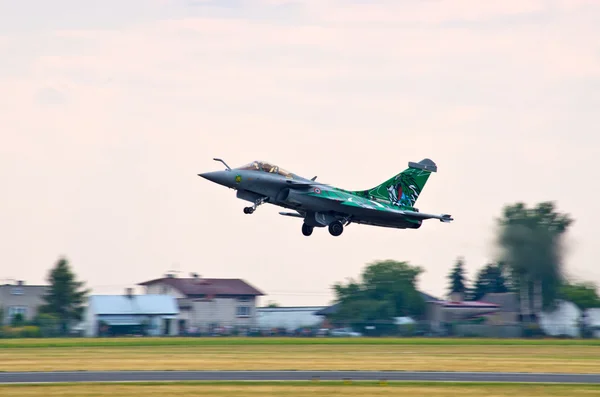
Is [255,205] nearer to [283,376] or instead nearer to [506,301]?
[283,376]

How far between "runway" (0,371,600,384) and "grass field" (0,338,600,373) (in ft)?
6.19

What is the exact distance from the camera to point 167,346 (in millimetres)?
53719

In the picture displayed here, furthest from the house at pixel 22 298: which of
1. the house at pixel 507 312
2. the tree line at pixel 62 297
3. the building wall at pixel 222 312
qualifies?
the house at pixel 507 312

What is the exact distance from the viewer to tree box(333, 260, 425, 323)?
90.7 metres

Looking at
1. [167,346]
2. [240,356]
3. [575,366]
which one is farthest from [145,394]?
[167,346]

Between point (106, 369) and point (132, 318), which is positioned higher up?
point (132, 318)

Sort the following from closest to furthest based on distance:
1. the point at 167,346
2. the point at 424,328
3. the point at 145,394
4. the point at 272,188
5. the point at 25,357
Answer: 1. the point at 145,394
2. the point at 272,188
3. the point at 25,357
4. the point at 167,346
5. the point at 424,328

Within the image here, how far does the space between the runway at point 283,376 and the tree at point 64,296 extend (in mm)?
50104

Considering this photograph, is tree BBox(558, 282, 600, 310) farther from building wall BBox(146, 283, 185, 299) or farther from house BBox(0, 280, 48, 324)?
house BBox(0, 280, 48, 324)

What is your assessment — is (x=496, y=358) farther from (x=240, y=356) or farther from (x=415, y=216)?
(x=240, y=356)

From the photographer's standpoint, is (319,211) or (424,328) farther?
(424,328)

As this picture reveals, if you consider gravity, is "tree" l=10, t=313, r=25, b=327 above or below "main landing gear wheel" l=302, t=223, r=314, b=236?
below

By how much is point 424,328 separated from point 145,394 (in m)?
42.9

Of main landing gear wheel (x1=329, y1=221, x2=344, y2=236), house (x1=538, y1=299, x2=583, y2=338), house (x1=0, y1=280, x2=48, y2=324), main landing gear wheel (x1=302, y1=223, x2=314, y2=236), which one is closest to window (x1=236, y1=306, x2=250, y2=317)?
Result: house (x1=0, y1=280, x2=48, y2=324)
